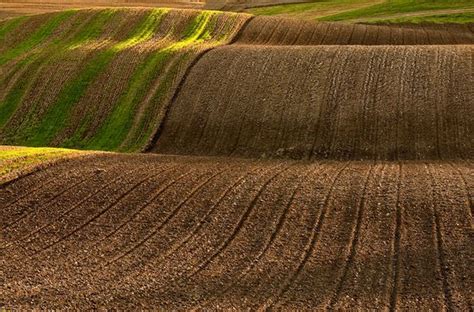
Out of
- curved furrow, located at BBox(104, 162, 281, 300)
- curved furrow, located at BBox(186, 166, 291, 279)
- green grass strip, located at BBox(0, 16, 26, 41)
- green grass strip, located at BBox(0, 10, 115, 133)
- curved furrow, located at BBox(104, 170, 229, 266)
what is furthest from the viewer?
green grass strip, located at BBox(0, 16, 26, 41)

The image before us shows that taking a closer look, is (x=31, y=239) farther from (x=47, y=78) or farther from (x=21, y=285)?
(x=47, y=78)

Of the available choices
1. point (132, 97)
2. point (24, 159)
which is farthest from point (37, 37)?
point (24, 159)

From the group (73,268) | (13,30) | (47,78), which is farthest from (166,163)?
(13,30)

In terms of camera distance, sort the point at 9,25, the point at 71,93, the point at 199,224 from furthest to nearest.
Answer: the point at 9,25, the point at 71,93, the point at 199,224

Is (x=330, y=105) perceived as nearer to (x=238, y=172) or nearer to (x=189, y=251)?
(x=238, y=172)

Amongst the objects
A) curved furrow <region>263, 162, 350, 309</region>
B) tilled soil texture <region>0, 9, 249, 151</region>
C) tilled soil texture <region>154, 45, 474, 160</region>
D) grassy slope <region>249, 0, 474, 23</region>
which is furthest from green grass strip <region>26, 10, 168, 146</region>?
grassy slope <region>249, 0, 474, 23</region>

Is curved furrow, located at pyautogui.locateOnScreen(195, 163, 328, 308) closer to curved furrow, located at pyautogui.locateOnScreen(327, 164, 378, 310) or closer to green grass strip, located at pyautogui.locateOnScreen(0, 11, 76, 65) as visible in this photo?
curved furrow, located at pyautogui.locateOnScreen(327, 164, 378, 310)
